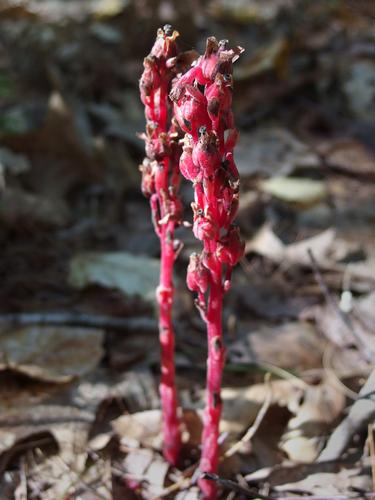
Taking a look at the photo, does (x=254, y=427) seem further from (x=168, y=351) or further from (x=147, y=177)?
(x=147, y=177)

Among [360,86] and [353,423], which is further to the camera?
[360,86]

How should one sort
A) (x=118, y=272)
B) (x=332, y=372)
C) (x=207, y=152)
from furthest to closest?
(x=118, y=272)
(x=332, y=372)
(x=207, y=152)

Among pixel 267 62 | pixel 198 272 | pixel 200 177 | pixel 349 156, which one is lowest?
pixel 198 272

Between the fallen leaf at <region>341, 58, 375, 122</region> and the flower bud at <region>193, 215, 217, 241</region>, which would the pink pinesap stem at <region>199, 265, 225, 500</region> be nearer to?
the flower bud at <region>193, 215, 217, 241</region>

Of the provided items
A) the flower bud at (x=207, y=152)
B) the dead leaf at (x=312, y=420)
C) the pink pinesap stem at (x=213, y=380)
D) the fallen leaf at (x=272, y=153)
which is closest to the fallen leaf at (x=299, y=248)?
the fallen leaf at (x=272, y=153)

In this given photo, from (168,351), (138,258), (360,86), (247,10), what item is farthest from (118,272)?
(247,10)

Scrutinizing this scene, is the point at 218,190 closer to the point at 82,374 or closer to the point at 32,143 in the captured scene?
the point at 82,374
